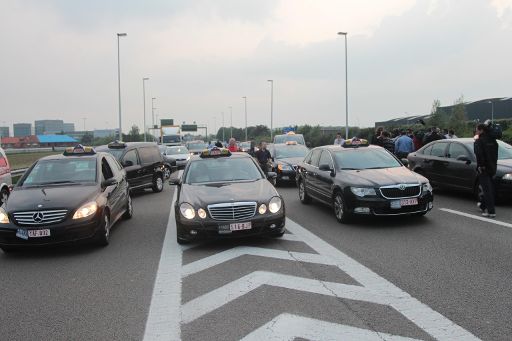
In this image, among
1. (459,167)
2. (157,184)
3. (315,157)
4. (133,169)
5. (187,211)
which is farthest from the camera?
(157,184)

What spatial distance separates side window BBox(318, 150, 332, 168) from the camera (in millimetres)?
10571

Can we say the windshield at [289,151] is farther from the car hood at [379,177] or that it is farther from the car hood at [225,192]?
the car hood at [225,192]

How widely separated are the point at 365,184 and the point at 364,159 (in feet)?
4.86

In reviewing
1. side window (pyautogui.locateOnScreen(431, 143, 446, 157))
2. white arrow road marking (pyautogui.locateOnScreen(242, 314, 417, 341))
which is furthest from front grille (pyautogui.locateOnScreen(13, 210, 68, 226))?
side window (pyautogui.locateOnScreen(431, 143, 446, 157))

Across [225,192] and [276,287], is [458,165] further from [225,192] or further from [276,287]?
[276,287]

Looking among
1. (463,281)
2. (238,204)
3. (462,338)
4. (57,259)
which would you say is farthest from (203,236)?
(462,338)

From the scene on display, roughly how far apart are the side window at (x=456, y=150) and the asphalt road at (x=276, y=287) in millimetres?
3587

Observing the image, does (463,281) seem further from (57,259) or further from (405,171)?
(57,259)

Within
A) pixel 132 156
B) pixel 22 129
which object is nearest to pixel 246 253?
pixel 132 156

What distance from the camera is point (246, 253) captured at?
7.12m

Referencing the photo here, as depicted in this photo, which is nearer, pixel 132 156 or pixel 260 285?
pixel 260 285

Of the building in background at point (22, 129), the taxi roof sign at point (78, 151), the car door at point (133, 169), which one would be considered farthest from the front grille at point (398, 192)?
the building in background at point (22, 129)

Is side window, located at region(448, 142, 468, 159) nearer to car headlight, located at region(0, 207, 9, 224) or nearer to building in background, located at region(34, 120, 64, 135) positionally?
car headlight, located at region(0, 207, 9, 224)

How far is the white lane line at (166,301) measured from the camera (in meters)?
4.25
